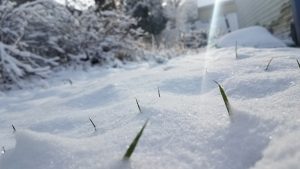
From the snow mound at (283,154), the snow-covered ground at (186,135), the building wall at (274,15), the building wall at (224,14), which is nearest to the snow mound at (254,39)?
the building wall at (274,15)

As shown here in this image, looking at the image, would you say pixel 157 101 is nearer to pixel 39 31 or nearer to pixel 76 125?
pixel 76 125

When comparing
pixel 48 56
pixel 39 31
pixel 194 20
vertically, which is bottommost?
pixel 194 20

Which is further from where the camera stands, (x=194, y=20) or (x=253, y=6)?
(x=194, y=20)

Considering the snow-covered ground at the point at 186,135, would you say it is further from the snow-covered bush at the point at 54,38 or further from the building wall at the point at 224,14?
the building wall at the point at 224,14

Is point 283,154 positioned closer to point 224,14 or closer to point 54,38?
point 54,38

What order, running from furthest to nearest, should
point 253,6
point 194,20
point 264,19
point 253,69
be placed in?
point 194,20
point 253,6
point 264,19
point 253,69

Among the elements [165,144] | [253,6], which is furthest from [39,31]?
[253,6]
